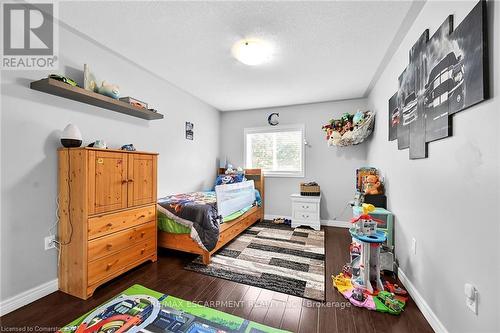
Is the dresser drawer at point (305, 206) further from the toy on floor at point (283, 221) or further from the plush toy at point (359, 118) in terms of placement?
the plush toy at point (359, 118)

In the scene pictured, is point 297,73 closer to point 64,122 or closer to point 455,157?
point 455,157

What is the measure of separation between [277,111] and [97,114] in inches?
126

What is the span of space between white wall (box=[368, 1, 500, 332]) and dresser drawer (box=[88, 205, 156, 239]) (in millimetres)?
2690

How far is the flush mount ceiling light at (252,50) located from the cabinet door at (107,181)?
1.67 metres

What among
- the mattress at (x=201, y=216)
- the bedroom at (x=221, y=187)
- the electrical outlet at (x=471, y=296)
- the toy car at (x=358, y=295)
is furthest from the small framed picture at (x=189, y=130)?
the electrical outlet at (x=471, y=296)

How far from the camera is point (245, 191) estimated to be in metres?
3.46

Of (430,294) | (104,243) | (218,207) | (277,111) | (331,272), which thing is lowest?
(331,272)

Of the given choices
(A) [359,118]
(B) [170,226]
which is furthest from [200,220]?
(A) [359,118]

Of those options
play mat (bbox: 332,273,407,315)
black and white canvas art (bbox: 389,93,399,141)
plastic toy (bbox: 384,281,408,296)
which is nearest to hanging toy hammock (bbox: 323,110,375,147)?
black and white canvas art (bbox: 389,93,399,141)

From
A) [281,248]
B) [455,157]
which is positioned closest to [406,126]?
[455,157]

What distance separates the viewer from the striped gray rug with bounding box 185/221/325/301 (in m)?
2.00

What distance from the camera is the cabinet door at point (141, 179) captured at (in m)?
2.21

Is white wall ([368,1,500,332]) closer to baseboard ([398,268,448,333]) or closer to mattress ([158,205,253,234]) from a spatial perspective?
baseboard ([398,268,448,333])

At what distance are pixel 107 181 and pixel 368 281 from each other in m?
2.59
